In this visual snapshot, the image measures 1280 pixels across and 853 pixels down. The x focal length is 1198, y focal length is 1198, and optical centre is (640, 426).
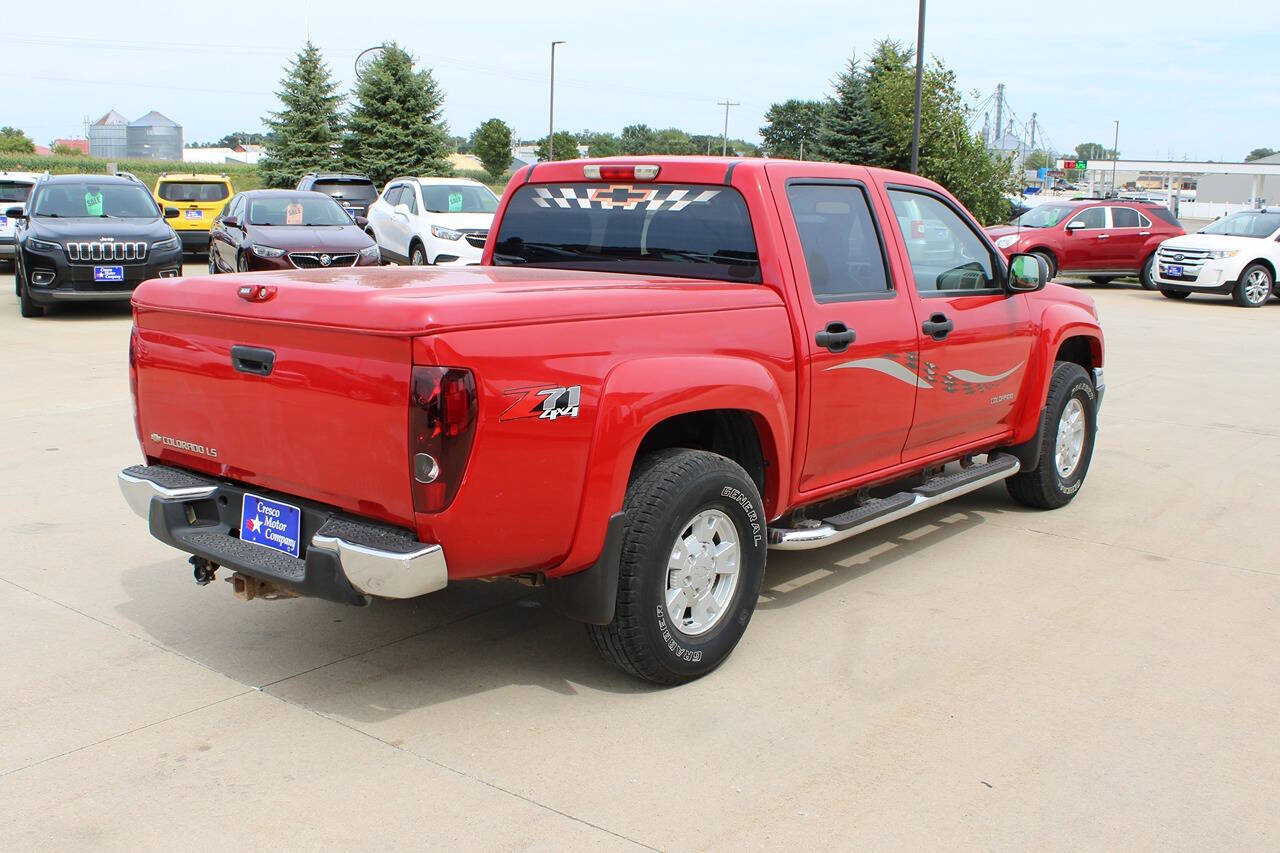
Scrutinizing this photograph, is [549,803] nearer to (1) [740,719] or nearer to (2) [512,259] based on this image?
(1) [740,719]

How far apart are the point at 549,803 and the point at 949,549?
3.21m

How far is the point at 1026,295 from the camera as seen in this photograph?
6.31 metres

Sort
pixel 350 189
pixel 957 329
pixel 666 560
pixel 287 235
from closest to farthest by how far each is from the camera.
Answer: pixel 666 560 → pixel 957 329 → pixel 287 235 → pixel 350 189

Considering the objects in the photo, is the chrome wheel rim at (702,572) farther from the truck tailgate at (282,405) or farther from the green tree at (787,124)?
the green tree at (787,124)

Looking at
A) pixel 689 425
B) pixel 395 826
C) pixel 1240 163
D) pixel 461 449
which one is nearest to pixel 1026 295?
pixel 689 425

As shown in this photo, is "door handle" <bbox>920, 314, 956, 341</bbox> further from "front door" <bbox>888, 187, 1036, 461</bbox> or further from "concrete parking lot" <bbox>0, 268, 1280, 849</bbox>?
"concrete parking lot" <bbox>0, 268, 1280, 849</bbox>

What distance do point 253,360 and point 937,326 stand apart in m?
3.03

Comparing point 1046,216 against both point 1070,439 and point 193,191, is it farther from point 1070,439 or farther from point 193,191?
point 1070,439

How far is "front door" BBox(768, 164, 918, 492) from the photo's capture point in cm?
477

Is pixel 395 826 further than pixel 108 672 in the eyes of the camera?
No

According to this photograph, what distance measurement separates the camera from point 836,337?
15.7ft

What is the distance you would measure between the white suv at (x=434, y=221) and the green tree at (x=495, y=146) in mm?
49194

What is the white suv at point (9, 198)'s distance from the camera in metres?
20.4

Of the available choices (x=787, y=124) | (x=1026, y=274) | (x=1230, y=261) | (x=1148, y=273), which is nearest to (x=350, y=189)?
(x=1148, y=273)
